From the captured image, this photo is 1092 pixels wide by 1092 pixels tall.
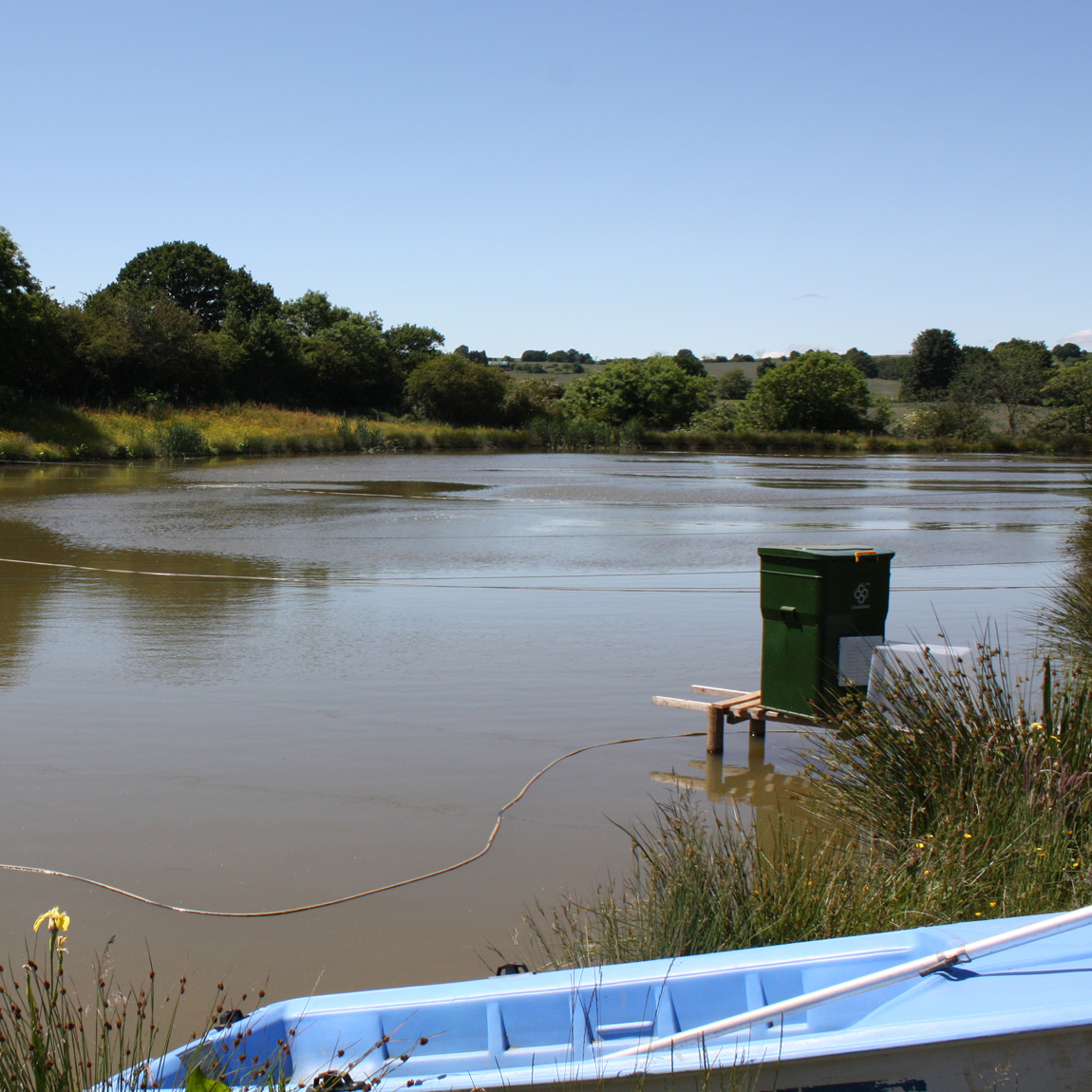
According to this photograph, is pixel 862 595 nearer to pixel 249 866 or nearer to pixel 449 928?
pixel 449 928

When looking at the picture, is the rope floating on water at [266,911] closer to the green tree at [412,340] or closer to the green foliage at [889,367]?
the green tree at [412,340]

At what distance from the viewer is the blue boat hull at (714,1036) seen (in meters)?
2.21

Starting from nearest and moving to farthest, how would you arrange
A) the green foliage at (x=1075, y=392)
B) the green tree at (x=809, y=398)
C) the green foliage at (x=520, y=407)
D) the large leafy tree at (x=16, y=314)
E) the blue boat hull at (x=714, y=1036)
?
the blue boat hull at (x=714, y=1036) < the large leafy tree at (x=16, y=314) < the green foliage at (x=1075, y=392) < the green foliage at (x=520, y=407) < the green tree at (x=809, y=398)

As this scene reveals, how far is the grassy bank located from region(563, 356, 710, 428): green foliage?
1278 cm

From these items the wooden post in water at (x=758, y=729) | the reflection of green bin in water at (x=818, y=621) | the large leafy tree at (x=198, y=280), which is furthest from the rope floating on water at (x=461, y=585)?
the large leafy tree at (x=198, y=280)

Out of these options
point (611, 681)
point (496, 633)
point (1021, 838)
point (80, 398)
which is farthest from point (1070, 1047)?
point (80, 398)

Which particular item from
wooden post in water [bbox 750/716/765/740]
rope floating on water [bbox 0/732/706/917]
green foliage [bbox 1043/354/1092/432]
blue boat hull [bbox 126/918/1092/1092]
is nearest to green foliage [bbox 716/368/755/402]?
green foliage [bbox 1043/354/1092/432]

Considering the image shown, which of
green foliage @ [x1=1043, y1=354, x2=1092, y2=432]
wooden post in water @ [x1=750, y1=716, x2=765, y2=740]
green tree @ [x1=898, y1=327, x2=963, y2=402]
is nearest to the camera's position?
wooden post in water @ [x1=750, y1=716, x2=765, y2=740]

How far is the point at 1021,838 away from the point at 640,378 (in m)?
88.7

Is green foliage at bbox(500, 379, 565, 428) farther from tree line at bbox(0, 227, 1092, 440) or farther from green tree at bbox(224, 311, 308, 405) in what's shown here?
green tree at bbox(224, 311, 308, 405)

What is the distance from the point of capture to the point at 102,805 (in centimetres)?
527

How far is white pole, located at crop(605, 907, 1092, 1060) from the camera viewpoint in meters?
2.36

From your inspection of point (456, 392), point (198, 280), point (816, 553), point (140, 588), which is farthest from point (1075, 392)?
point (816, 553)

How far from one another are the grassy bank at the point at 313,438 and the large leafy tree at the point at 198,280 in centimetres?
2391
